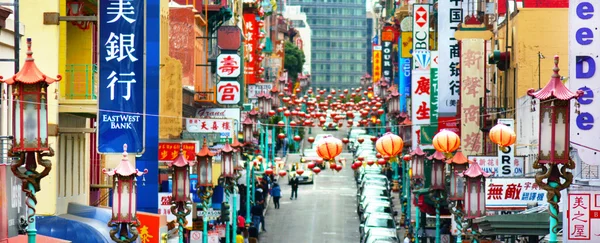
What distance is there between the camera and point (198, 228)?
45844 millimetres

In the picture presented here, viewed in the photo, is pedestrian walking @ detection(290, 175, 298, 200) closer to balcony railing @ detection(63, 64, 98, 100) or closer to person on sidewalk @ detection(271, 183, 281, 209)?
person on sidewalk @ detection(271, 183, 281, 209)

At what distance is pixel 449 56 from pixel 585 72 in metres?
23.1

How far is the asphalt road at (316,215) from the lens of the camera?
5881 centimetres

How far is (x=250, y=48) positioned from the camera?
97062 mm

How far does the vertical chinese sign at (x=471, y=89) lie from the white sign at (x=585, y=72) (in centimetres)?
2022

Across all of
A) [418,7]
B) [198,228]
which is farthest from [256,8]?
[198,228]

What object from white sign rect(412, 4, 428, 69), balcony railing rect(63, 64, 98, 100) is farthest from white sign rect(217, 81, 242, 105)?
balcony railing rect(63, 64, 98, 100)

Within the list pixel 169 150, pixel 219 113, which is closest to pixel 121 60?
pixel 169 150

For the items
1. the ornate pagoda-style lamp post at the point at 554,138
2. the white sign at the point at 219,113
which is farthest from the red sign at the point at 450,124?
the ornate pagoda-style lamp post at the point at 554,138

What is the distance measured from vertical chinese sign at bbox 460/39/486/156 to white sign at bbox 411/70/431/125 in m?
6.38

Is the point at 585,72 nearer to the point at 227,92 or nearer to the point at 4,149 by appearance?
the point at 4,149

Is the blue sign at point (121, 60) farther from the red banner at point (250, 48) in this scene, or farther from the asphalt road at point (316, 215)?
the red banner at point (250, 48)

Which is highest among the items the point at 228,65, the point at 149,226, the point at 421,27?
the point at 421,27

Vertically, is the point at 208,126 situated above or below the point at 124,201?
above
